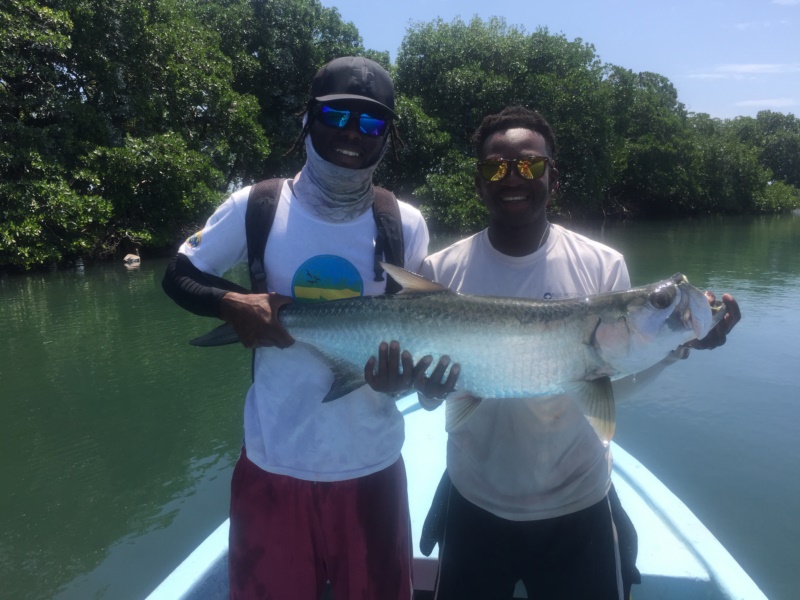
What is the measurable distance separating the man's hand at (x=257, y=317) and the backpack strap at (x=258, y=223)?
91 millimetres

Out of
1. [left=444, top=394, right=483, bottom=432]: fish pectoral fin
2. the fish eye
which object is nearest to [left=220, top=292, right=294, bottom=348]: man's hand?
[left=444, top=394, right=483, bottom=432]: fish pectoral fin

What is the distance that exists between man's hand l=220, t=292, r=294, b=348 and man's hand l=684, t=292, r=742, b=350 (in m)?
1.67

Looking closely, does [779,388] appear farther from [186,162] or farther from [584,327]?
[186,162]

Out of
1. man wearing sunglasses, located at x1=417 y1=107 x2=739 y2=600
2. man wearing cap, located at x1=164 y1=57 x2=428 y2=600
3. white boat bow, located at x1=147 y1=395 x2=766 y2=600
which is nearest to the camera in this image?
man wearing cap, located at x1=164 y1=57 x2=428 y2=600

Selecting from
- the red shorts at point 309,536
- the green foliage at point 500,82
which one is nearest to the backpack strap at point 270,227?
the red shorts at point 309,536

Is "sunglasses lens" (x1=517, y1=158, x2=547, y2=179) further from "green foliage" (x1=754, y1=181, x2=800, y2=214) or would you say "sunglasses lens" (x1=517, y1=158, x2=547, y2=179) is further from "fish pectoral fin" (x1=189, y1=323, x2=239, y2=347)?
"green foliage" (x1=754, y1=181, x2=800, y2=214)

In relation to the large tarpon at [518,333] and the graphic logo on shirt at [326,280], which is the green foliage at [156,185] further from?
the large tarpon at [518,333]

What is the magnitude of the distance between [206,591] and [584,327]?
2.30 m

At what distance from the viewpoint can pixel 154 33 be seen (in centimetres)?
2244

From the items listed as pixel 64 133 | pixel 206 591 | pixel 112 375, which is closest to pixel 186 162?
pixel 64 133

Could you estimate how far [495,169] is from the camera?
2699 mm

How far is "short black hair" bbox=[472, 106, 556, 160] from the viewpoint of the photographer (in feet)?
9.29

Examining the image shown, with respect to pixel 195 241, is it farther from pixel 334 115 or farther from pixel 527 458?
pixel 527 458

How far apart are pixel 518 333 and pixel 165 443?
617 centimetres
